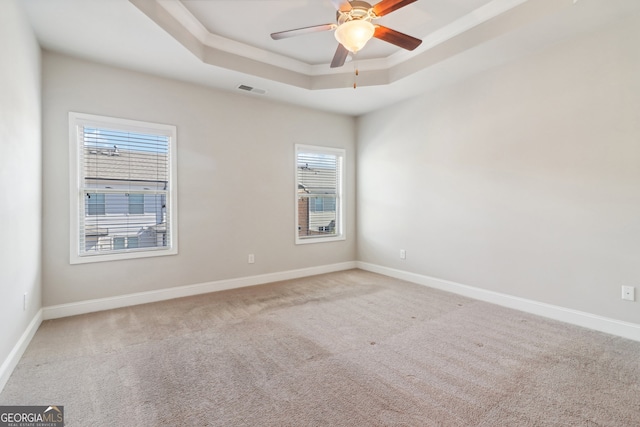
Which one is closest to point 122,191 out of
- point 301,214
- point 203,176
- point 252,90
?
point 203,176

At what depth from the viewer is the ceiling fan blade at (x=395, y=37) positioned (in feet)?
7.87

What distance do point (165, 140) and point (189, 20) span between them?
1.42 m

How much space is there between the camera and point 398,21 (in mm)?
3029

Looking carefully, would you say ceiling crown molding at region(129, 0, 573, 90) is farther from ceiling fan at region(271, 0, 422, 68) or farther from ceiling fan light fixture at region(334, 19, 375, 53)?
ceiling fan light fixture at region(334, 19, 375, 53)

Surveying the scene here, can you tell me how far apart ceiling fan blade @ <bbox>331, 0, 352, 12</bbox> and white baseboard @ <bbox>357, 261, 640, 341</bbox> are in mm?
3341

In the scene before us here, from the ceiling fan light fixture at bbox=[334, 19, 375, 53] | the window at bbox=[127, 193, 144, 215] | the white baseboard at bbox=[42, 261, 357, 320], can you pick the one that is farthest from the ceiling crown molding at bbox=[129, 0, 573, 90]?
the white baseboard at bbox=[42, 261, 357, 320]

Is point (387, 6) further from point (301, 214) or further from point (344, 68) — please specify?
point (301, 214)

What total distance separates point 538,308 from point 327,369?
2473 mm

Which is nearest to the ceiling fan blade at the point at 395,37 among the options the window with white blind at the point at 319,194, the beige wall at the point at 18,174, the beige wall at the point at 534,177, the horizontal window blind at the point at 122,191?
the beige wall at the point at 534,177

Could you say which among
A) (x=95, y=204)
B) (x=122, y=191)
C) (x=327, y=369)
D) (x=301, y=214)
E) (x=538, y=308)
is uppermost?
(x=122, y=191)

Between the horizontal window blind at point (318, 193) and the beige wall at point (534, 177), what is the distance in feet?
3.66

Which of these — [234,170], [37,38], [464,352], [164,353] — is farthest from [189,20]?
[464,352]

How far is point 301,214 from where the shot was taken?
4.94 metres

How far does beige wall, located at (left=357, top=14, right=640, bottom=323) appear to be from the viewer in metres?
2.67
